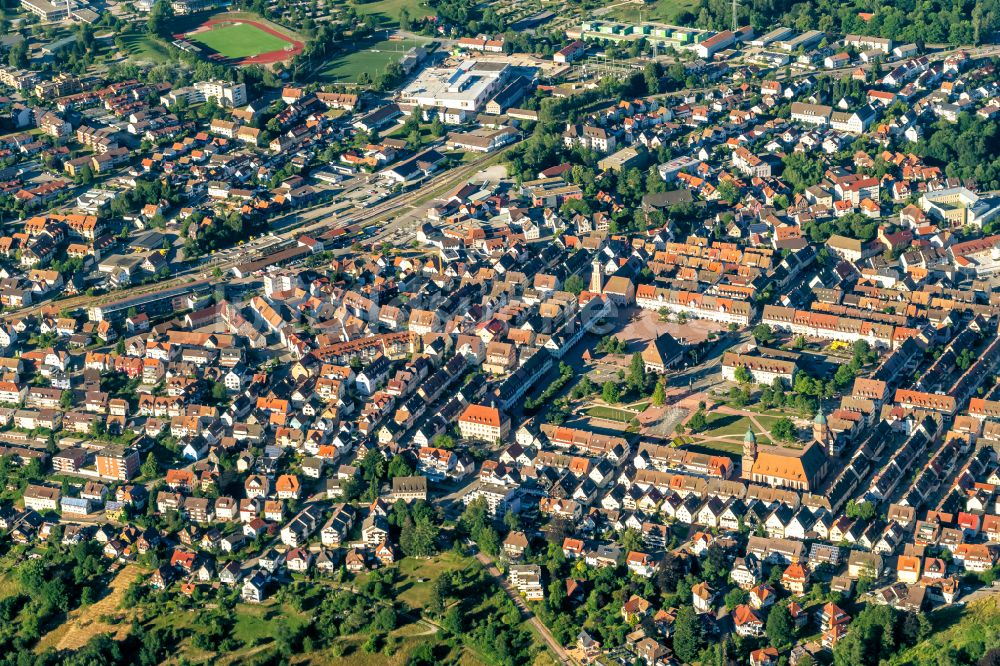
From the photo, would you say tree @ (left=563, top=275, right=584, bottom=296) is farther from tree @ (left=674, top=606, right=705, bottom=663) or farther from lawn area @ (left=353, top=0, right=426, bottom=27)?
lawn area @ (left=353, top=0, right=426, bottom=27)

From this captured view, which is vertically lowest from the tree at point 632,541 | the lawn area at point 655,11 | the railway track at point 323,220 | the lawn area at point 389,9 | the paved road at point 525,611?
the lawn area at point 655,11

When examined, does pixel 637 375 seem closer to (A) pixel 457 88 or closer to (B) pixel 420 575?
(B) pixel 420 575

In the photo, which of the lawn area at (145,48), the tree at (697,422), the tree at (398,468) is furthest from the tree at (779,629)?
the lawn area at (145,48)

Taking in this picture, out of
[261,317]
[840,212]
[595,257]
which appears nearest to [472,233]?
[595,257]

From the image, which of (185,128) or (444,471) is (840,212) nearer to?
(444,471)

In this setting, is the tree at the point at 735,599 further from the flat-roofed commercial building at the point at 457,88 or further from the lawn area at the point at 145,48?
the lawn area at the point at 145,48

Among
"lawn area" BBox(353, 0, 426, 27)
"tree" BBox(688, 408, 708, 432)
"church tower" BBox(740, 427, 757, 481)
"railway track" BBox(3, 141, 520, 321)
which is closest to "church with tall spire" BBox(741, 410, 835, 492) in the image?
"church tower" BBox(740, 427, 757, 481)
